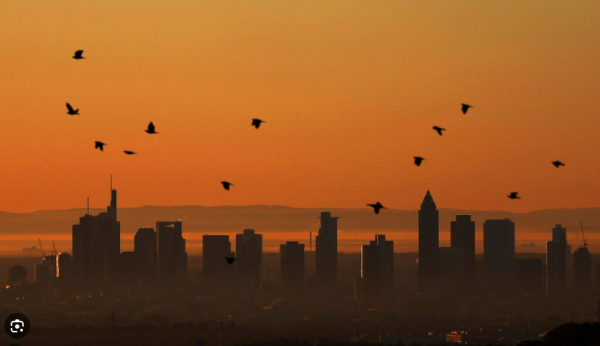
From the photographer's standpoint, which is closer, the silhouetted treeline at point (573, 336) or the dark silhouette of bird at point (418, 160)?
the dark silhouette of bird at point (418, 160)

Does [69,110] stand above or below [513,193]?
above

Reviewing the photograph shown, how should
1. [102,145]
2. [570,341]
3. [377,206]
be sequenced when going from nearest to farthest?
[377,206] < [102,145] < [570,341]

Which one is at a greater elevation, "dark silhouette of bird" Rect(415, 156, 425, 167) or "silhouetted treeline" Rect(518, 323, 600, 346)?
"dark silhouette of bird" Rect(415, 156, 425, 167)

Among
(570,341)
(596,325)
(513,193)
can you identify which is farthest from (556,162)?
(596,325)

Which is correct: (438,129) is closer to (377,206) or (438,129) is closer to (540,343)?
(377,206)

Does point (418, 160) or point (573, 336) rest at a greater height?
point (418, 160)

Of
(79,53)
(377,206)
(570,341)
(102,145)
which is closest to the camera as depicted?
(377,206)

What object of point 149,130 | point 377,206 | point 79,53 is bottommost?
point 377,206

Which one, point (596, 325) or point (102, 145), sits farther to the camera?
point (596, 325)

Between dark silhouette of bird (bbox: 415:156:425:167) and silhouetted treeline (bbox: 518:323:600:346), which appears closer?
dark silhouette of bird (bbox: 415:156:425:167)

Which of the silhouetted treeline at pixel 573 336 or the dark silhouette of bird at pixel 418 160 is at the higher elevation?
the dark silhouette of bird at pixel 418 160

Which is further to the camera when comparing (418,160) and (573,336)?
(573,336)
